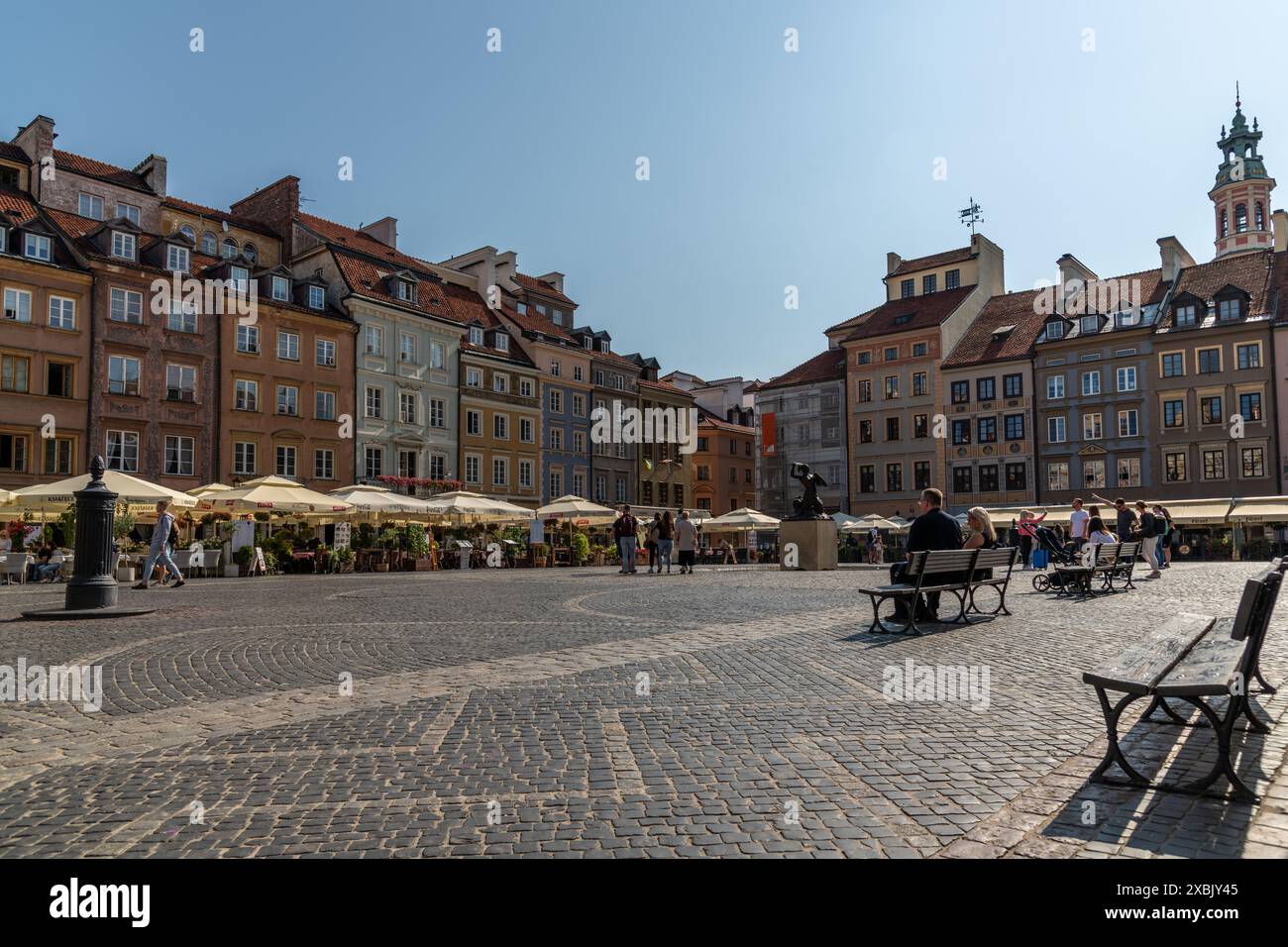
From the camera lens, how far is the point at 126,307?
123 feet

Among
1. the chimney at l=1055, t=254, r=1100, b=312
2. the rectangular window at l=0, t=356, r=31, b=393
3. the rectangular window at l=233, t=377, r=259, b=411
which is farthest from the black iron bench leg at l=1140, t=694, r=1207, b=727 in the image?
the chimney at l=1055, t=254, r=1100, b=312

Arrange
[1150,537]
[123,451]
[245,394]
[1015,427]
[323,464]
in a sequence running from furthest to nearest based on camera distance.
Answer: [1015,427]
[323,464]
[245,394]
[123,451]
[1150,537]

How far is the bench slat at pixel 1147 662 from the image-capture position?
4637 millimetres

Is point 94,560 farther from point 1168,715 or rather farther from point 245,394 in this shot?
point 245,394

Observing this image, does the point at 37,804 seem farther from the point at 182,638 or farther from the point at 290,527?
the point at 290,527

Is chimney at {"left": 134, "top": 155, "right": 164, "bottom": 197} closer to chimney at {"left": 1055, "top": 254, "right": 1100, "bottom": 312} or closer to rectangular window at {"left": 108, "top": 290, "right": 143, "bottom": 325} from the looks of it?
rectangular window at {"left": 108, "top": 290, "right": 143, "bottom": 325}

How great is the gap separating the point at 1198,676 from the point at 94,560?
14895mm

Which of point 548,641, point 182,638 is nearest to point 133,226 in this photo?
point 182,638

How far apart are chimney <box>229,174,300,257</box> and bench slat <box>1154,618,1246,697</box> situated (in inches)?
1893

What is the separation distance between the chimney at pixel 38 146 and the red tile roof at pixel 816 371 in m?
45.1

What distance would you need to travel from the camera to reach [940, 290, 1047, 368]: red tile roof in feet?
184

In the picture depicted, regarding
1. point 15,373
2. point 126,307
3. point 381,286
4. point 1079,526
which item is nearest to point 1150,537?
point 1079,526
